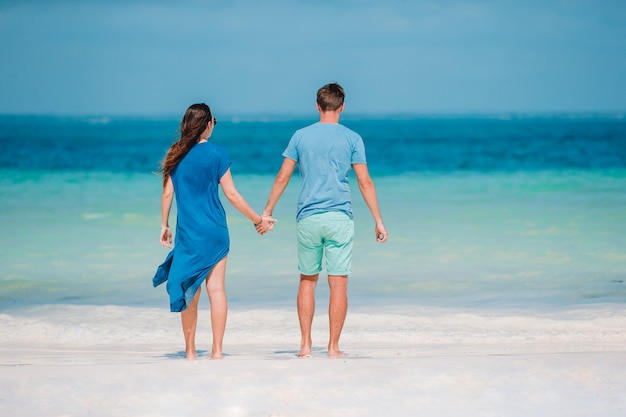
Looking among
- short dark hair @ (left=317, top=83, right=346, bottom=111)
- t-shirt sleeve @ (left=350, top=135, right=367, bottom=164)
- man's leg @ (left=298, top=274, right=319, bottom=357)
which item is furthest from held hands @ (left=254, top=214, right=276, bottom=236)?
short dark hair @ (left=317, top=83, right=346, bottom=111)

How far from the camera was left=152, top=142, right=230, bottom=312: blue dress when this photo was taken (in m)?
4.55

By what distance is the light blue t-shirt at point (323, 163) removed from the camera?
4.76m

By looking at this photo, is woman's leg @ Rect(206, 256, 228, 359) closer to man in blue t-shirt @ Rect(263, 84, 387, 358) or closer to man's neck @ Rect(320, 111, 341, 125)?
man in blue t-shirt @ Rect(263, 84, 387, 358)

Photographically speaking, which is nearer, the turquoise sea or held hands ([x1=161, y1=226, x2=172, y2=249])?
held hands ([x1=161, y1=226, x2=172, y2=249])

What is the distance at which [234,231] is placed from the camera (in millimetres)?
12008

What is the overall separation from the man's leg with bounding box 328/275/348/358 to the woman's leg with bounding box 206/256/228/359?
2.01 ft

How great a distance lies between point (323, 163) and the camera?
15.6 ft

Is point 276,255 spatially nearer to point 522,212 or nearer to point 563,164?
point 522,212

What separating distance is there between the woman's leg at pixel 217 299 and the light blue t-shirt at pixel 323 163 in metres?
0.56

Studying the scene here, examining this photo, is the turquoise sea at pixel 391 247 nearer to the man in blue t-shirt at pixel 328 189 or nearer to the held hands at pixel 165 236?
the held hands at pixel 165 236

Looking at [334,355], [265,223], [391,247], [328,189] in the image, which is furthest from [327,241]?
[391,247]

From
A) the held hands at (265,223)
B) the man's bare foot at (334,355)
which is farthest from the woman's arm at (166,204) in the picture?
the man's bare foot at (334,355)

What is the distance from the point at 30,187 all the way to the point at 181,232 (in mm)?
17255

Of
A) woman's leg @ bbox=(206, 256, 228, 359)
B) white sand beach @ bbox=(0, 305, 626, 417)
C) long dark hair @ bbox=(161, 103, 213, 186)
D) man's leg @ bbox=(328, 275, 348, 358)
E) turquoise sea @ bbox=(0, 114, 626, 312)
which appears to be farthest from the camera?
turquoise sea @ bbox=(0, 114, 626, 312)
